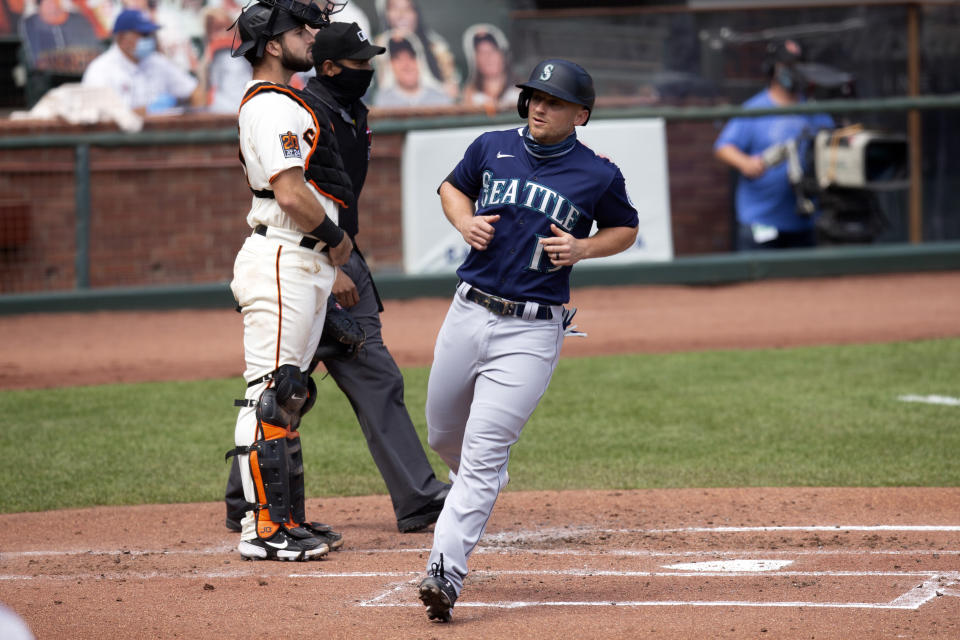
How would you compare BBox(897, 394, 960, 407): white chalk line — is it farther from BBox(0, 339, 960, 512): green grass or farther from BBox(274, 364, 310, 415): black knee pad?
BBox(274, 364, 310, 415): black knee pad

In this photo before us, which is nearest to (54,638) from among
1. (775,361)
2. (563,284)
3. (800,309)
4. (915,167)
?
(563,284)

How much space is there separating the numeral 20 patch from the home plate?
205 centimetres

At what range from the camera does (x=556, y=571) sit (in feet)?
15.7

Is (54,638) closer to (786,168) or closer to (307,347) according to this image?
(307,347)

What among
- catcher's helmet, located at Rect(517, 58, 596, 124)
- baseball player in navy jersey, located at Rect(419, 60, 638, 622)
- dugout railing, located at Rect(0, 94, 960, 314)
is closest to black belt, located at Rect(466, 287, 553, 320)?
baseball player in navy jersey, located at Rect(419, 60, 638, 622)

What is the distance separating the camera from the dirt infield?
4.07 m

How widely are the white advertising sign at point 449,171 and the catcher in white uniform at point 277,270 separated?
6.42 metres

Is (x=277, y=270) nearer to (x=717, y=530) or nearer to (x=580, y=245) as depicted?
(x=580, y=245)

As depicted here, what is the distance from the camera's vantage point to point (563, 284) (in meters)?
4.49

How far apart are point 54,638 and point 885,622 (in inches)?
101

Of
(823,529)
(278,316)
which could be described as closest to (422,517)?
(278,316)

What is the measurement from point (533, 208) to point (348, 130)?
4.34 feet

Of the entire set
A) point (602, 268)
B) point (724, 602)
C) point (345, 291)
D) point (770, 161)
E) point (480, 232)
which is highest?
point (480, 232)

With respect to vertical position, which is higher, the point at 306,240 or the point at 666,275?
the point at 306,240
